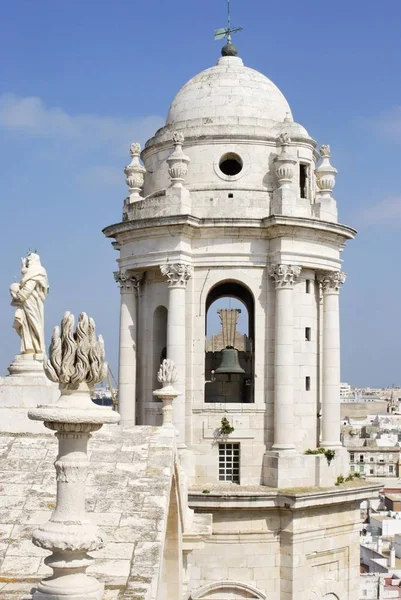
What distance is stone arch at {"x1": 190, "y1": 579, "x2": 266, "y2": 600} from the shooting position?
2962 centimetres

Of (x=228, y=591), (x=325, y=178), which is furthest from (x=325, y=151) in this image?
(x=228, y=591)

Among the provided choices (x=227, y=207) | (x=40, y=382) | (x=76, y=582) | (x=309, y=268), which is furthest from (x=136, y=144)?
(x=76, y=582)

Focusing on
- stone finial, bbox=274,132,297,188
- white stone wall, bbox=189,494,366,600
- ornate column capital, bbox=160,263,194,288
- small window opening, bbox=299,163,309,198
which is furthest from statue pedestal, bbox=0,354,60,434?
small window opening, bbox=299,163,309,198

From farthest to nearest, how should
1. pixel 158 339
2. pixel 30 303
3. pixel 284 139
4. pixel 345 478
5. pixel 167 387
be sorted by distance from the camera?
pixel 158 339, pixel 345 478, pixel 284 139, pixel 167 387, pixel 30 303

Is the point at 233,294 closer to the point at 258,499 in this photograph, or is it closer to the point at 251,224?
the point at 251,224

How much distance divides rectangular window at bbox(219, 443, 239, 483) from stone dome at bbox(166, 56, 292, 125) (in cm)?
1095

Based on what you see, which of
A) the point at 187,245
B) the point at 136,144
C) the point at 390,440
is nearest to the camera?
the point at 187,245

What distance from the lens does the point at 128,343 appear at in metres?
33.1

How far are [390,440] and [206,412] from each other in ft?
422

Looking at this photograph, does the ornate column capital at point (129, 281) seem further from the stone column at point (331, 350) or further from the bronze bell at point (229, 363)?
the stone column at point (331, 350)

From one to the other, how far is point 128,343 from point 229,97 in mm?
9011

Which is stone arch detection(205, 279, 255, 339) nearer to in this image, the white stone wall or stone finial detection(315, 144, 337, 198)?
stone finial detection(315, 144, 337, 198)

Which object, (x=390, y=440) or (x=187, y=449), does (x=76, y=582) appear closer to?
(x=187, y=449)

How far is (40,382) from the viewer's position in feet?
55.3
